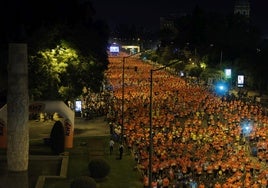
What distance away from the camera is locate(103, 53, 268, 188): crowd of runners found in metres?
29.0

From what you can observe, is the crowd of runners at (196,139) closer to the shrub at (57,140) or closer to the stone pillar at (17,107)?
the shrub at (57,140)

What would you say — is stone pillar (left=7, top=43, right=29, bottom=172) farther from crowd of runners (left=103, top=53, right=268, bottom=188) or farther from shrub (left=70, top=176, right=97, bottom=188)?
crowd of runners (left=103, top=53, right=268, bottom=188)

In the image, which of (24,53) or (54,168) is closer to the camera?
(24,53)

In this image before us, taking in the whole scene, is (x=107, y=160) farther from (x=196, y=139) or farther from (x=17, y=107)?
(x=17, y=107)

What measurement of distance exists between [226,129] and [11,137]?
65.2 ft

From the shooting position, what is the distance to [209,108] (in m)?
55.1

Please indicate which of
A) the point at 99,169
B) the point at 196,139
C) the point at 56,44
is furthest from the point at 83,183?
the point at 56,44

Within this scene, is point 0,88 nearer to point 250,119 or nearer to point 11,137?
point 11,137

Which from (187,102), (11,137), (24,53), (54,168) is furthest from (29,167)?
(187,102)

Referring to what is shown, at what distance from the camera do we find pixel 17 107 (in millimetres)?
28391

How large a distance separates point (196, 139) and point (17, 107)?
15301 mm

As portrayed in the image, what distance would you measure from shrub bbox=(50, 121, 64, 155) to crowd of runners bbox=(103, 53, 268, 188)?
16.1 ft

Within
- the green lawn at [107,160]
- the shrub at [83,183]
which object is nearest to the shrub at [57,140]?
the green lawn at [107,160]

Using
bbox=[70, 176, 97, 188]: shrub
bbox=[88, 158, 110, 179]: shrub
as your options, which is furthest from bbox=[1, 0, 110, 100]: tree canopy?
bbox=[70, 176, 97, 188]: shrub
